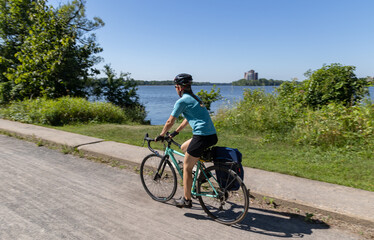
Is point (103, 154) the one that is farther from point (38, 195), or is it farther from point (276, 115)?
point (276, 115)

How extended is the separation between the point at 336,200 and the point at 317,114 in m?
4.46

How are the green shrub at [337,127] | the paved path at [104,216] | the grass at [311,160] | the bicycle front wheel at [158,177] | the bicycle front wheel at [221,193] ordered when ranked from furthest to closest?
the green shrub at [337,127] < the grass at [311,160] < the bicycle front wheel at [158,177] < the bicycle front wheel at [221,193] < the paved path at [104,216]

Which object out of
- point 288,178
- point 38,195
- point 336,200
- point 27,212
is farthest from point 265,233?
point 38,195

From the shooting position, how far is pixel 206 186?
3873mm

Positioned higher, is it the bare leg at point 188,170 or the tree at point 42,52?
the tree at point 42,52

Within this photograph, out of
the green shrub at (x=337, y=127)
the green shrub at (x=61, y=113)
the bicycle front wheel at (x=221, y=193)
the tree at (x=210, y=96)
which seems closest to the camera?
the bicycle front wheel at (x=221, y=193)

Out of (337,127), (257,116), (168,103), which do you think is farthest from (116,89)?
(168,103)

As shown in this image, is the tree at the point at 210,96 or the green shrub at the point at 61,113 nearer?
the green shrub at the point at 61,113

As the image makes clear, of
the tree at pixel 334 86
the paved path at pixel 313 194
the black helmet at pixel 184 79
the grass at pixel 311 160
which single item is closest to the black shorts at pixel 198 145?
the black helmet at pixel 184 79

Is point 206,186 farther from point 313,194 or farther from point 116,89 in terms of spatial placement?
point 116,89

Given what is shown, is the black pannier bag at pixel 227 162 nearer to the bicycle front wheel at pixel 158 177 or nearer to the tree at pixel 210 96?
the bicycle front wheel at pixel 158 177

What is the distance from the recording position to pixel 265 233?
11.0ft

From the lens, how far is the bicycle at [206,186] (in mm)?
3566

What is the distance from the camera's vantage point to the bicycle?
11.7 feet
